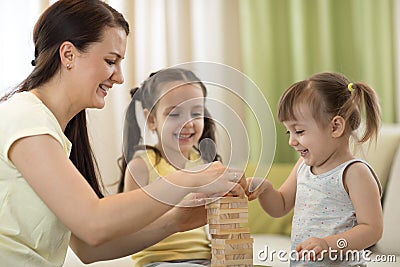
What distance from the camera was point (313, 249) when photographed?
55.4 inches

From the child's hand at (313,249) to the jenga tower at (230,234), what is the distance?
7.2 inches

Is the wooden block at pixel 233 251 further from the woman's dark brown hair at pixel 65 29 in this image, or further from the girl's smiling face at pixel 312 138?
the woman's dark brown hair at pixel 65 29

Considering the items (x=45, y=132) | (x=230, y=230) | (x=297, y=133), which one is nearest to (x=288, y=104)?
(x=297, y=133)

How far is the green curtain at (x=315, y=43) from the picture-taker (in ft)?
10.4

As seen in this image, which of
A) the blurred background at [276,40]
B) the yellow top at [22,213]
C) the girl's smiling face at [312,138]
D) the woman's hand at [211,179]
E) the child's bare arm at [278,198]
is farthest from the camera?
the blurred background at [276,40]

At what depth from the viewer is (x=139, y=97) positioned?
1.31 meters

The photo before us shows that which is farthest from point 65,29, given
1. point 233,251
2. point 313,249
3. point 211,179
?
point 313,249

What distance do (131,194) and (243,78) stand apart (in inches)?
11.8

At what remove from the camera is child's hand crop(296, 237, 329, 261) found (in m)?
1.41

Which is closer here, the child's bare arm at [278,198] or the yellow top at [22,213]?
the yellow top at [22,213]

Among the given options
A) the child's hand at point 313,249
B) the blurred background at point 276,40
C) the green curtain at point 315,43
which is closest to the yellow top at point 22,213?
the child's hand at point 313,249

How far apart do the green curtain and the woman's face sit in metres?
1.74

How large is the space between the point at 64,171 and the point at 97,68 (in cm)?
25

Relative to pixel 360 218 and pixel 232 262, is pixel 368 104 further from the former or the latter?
pixel 232 262
